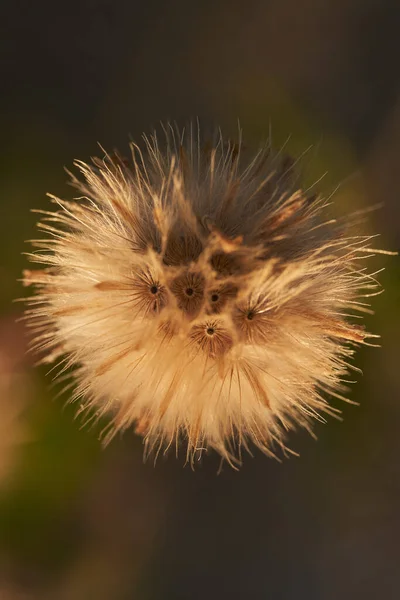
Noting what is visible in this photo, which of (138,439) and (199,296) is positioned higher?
(199,296)

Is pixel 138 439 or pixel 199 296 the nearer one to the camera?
pixel 199 296

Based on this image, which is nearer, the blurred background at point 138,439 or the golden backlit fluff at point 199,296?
the golden backlit fluff at point 199,296

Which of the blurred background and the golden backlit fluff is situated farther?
the blurred background

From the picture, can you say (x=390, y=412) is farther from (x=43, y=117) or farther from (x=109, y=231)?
(x=43, y=117)

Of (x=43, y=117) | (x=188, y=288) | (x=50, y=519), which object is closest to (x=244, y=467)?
(x=50, y=519)

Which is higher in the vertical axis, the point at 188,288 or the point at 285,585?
the point at 188,288
